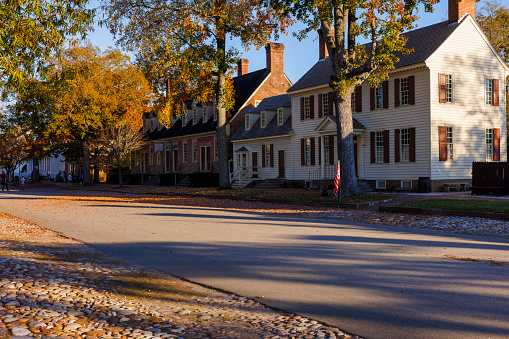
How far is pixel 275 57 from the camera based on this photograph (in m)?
44.9

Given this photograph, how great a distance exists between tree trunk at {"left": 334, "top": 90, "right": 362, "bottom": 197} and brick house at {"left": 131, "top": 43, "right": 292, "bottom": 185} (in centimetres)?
1989

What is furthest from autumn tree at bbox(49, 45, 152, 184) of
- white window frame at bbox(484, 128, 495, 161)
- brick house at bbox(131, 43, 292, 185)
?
white window frame at bbox(484, 128, 495, 161)

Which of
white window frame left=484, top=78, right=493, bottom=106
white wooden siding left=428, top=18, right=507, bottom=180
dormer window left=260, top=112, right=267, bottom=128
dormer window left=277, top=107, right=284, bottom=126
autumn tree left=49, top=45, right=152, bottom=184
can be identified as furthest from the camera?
autumn tree left=49, top=45, right=152, bottom=184

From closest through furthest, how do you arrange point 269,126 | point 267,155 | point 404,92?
point 404,92 → point 267,155 → point 269,126

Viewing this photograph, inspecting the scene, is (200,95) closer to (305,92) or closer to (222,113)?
(222,113)

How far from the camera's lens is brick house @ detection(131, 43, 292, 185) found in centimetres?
4447

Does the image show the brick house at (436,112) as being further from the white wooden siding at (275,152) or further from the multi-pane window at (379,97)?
the white wooden siding at (275,152)

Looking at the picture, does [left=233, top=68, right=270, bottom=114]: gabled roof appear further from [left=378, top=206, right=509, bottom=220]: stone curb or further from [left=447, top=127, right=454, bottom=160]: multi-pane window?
[left=378, top=206, right=509, bottom=220]: stone curb

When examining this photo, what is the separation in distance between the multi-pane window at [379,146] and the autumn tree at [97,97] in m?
24.1

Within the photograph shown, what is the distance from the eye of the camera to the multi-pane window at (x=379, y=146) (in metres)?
29.3

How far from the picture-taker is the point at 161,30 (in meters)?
29.2

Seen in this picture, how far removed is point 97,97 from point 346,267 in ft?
130

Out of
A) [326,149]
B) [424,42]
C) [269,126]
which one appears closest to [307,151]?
[326,149]

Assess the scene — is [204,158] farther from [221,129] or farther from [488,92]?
[488,92]
